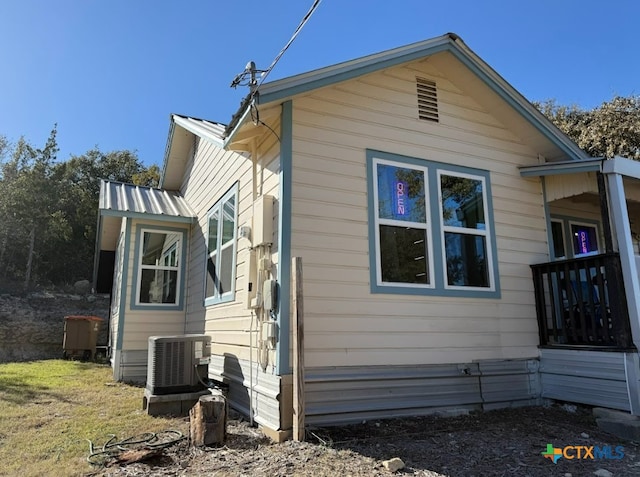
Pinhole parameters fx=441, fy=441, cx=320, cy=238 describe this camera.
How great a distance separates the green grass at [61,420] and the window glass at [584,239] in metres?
7.18

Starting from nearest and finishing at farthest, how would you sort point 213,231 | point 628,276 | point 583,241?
1. point 628,276
2. point 213,231
3. point 583,241

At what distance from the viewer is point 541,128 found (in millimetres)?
5973

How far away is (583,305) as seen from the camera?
5234mm

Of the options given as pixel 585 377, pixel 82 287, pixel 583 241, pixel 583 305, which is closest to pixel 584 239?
pixel 583 241

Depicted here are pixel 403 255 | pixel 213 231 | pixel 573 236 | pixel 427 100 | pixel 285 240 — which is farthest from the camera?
pixel 573 236

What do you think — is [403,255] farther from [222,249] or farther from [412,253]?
[222,249]

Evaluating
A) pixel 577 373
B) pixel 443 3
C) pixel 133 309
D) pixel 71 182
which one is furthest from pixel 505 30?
pixel 71 182

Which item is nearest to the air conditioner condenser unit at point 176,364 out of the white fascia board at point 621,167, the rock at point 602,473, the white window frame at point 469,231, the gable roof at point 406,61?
the gable roof at point 406,61

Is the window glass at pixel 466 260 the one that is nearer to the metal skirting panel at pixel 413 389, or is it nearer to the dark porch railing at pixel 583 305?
the dark porch railing at pixel 583 305

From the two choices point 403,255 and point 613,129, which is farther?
point 613,129

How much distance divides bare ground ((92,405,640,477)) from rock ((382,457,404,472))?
30 mm

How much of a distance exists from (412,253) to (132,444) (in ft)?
11.4

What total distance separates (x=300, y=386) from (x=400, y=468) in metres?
1.06

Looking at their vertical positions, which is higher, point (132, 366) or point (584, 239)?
point (584, 239)
